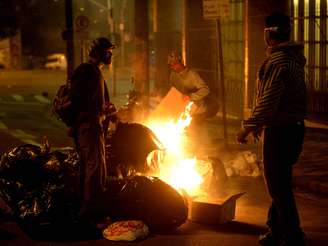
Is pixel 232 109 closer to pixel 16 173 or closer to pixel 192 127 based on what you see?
pixel 192 127

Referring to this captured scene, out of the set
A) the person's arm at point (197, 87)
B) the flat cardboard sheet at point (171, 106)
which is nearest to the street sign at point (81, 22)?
the person's arm at point (197, 87)

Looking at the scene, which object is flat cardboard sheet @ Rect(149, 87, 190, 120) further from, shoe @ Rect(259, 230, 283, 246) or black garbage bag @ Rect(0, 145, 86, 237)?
shoe @ Rect(259, 230, 283, 246)

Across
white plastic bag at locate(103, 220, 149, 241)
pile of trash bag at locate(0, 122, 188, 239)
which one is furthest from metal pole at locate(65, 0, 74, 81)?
white plastic bag at locate(103, 220, 149, 241)

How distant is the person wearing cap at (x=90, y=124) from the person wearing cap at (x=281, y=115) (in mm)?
1695

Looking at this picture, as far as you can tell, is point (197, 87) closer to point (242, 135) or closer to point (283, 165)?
point (242, 135)

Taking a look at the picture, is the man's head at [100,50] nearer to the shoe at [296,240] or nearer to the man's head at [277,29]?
the man's head at [277,29]

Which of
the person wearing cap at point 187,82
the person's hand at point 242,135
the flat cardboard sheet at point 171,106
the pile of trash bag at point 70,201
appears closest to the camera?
the person's hand at point 242,135

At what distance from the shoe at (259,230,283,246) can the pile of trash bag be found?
996 millimetres

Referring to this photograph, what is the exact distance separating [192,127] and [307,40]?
12.2ft

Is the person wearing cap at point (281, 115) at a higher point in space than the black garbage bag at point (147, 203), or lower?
higher

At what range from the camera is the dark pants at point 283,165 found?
564 cm

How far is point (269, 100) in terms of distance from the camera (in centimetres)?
555

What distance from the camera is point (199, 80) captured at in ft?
34.5

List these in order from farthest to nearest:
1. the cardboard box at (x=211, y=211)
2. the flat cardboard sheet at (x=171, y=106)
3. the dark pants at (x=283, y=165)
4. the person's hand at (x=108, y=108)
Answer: the flat cardboard sheet at (x=171, y=106), the person's hand at (x=108, y=108), the cardboard box at (x=211, y=211), the dark pants at (x=283, y=165)
